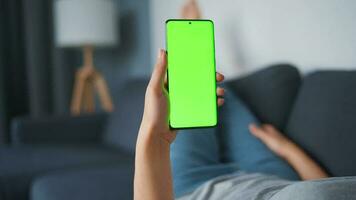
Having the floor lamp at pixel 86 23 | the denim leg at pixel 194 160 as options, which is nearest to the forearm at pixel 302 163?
the denim leg at pixel 194 160

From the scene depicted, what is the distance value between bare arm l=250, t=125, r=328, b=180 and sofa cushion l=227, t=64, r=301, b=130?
0.08 meters

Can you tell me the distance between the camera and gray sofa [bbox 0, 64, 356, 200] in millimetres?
865

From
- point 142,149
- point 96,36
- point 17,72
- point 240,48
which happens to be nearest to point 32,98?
point 17,72

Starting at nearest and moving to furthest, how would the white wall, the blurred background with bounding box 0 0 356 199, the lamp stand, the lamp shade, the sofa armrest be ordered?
the white wall < the blurred background with bounding box 0 0 356 199 < the sofa armrest < the lamp shade < the lamp stand

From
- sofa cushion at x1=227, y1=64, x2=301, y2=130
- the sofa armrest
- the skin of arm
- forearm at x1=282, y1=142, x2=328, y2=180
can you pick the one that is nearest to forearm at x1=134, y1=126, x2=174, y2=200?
the skin of arm

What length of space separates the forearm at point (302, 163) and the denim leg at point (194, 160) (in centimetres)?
15

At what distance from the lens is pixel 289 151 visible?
3.08ft

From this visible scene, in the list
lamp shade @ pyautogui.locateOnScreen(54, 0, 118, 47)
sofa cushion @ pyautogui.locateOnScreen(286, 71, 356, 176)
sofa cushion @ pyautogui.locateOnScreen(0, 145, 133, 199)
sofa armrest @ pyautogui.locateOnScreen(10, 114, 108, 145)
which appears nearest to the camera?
sofa cushion @ pyautogui.locateOnScreen(286, 71, 356, 176)

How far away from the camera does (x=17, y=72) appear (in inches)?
Answer: 102

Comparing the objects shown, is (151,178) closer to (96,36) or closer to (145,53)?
(96,36)

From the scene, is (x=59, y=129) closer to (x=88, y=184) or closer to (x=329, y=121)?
(x=88, y=184)

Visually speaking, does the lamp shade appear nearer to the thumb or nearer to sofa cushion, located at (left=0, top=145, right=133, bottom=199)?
sofa cushion, located at (left=0, top=145, right=133, bottom=199)

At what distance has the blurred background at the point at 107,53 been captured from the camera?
120 cm

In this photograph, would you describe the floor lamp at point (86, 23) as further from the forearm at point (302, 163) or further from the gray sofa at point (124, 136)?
the forearm at point (302, 163)
